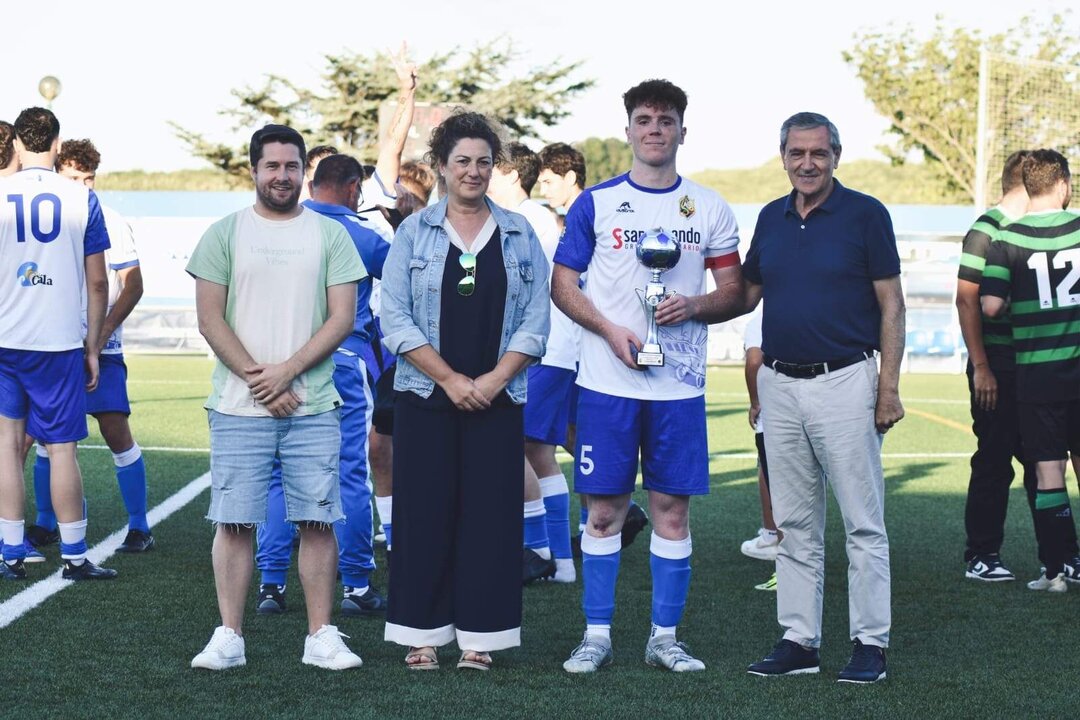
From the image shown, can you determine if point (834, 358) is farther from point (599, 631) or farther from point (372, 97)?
point (372, 97)

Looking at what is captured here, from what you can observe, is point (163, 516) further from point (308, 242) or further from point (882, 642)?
point (882, 642)

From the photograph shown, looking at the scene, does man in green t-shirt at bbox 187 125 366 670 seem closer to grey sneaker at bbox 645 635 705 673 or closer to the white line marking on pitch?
grey sneaker at bbox 645 635 705 673

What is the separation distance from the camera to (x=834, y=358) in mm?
5027

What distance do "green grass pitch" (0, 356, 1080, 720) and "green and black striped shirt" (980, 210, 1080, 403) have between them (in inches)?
42.3

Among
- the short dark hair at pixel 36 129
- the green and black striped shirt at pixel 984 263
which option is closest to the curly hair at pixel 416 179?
the short dark hair at pixel 36 129

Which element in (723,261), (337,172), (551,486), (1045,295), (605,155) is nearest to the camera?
(723,261)

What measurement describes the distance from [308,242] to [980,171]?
695 inches

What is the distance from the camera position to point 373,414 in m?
6.95

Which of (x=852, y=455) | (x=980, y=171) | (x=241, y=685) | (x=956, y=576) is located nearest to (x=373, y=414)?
(x=241, y=685)

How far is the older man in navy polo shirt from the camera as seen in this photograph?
502 centimetres

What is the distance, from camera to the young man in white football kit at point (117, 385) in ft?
24.2

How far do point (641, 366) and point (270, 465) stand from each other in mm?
1445

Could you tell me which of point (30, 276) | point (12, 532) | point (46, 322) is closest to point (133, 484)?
point (12, 532)

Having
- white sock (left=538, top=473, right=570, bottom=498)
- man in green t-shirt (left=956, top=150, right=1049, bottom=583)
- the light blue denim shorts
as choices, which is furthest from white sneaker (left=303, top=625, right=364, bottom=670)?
man in green t-shirt (left=956, top=150, right=1049, bottom=583)
